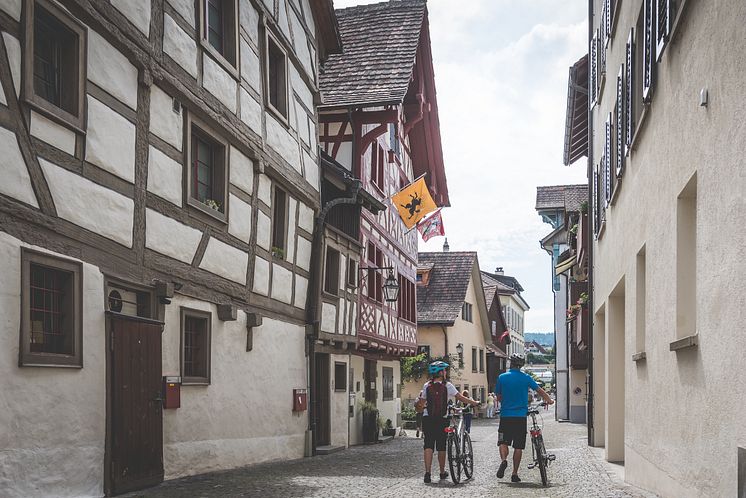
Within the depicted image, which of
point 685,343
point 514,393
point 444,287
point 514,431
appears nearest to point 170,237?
point 514,393

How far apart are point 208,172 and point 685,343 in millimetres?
7875

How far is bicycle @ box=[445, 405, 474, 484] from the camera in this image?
1220 cm

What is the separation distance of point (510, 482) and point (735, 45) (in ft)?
24.4

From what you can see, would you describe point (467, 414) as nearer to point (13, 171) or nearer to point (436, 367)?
point (436, 367)

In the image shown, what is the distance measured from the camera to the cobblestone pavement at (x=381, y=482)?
35.3 feet

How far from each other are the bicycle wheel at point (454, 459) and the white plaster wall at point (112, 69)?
5565 millimetres

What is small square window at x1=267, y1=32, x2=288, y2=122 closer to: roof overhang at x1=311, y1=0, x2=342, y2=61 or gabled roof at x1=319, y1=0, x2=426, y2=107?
roof overhang at x1=311, y1=0, x2=342, y2=61

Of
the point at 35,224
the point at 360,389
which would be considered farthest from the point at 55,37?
the point at 360,389

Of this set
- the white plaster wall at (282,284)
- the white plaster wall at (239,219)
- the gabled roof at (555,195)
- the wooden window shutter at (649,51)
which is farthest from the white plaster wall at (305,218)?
the gabled roof at (555,195)

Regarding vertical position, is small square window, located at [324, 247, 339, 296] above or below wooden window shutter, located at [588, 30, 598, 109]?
below

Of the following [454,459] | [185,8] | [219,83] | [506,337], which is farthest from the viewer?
[506,337]

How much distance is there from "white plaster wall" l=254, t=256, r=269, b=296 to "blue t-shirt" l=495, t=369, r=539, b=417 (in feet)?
15.2

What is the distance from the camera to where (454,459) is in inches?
483

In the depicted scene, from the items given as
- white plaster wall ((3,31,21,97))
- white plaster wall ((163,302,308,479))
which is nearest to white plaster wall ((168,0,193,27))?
white plaster wall ((163,302,308,479))
